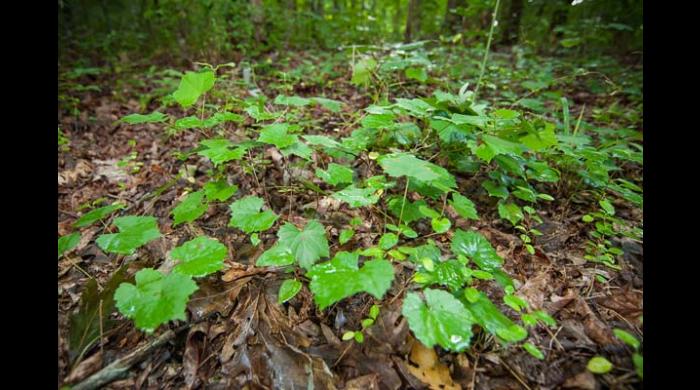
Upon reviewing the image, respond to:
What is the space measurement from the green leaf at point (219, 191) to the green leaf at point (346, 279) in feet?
2.62

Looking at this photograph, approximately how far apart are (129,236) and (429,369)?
134 cm

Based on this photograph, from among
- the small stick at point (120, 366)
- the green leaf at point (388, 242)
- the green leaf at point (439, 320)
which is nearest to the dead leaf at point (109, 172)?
the small stick at point (120, 366)

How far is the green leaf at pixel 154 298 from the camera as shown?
1009mm

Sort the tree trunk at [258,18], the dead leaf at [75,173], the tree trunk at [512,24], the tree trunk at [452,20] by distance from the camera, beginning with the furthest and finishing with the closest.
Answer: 1. the tree trunk at [452,20]
2. the tree trunk at [512,24]
3. the tree trunk at [258,18]
4. the dead leaf at [75,173]

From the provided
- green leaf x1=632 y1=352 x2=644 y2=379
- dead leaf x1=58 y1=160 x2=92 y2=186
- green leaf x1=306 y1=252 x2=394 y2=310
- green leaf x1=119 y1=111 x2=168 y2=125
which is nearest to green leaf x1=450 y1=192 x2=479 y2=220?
green leaf x1=306 y1=252 x2=394 y2=310

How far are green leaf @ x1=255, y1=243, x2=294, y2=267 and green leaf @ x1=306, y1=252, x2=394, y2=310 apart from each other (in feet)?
0.40

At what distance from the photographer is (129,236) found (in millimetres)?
1354

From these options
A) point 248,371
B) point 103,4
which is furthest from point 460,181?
point 103,4

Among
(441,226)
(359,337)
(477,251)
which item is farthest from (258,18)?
(359,337)

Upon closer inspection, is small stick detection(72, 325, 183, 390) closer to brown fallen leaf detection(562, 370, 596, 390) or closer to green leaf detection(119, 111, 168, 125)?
green leaf detection(119, 111, 168, 125)

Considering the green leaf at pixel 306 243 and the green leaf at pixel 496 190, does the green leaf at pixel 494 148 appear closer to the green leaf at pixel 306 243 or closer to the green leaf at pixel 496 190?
the green leaf at pixel 496 190

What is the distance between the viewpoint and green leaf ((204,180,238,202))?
168 cm
